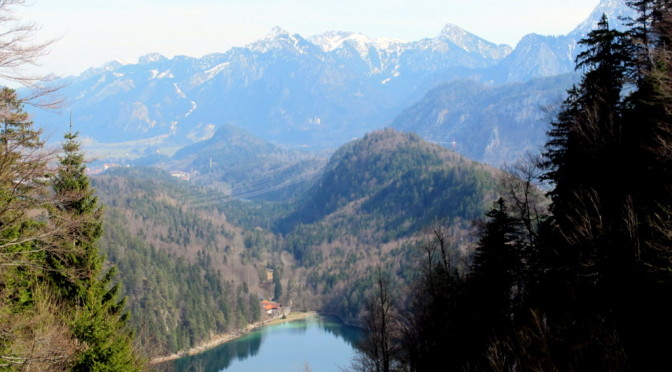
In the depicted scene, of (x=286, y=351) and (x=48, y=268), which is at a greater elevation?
(x=48, y=268)

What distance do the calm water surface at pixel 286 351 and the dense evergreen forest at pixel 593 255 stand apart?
2294 inches

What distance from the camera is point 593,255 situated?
57.1 feet

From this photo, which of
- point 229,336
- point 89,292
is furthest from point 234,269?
point 89,292

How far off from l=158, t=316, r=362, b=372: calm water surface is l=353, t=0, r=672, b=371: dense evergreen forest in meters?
58.3

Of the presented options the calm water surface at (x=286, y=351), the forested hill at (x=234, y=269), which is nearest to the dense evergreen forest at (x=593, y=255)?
the calm water surface at (x=286, y=351)

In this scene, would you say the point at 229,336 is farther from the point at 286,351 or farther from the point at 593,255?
the point at 593,255

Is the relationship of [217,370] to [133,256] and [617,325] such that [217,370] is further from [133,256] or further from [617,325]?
[617,325]

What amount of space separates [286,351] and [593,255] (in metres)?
87.7

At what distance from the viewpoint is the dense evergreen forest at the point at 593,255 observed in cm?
1497

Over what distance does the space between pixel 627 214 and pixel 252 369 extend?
8021cm

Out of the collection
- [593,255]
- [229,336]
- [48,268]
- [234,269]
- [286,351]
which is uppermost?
[48,268]

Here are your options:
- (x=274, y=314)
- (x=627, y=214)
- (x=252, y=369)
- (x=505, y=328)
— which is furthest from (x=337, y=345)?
(x=627, y=214)

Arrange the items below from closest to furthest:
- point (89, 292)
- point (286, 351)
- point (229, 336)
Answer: point (89, 292)
point (286, 351)
point (229, 336)

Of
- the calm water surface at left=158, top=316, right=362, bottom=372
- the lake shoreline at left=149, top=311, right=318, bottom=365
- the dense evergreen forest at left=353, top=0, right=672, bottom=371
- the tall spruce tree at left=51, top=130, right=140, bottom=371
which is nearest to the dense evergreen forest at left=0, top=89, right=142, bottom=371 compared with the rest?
the tall spruce tree at left=51, top=130, right=140, bottom=371
